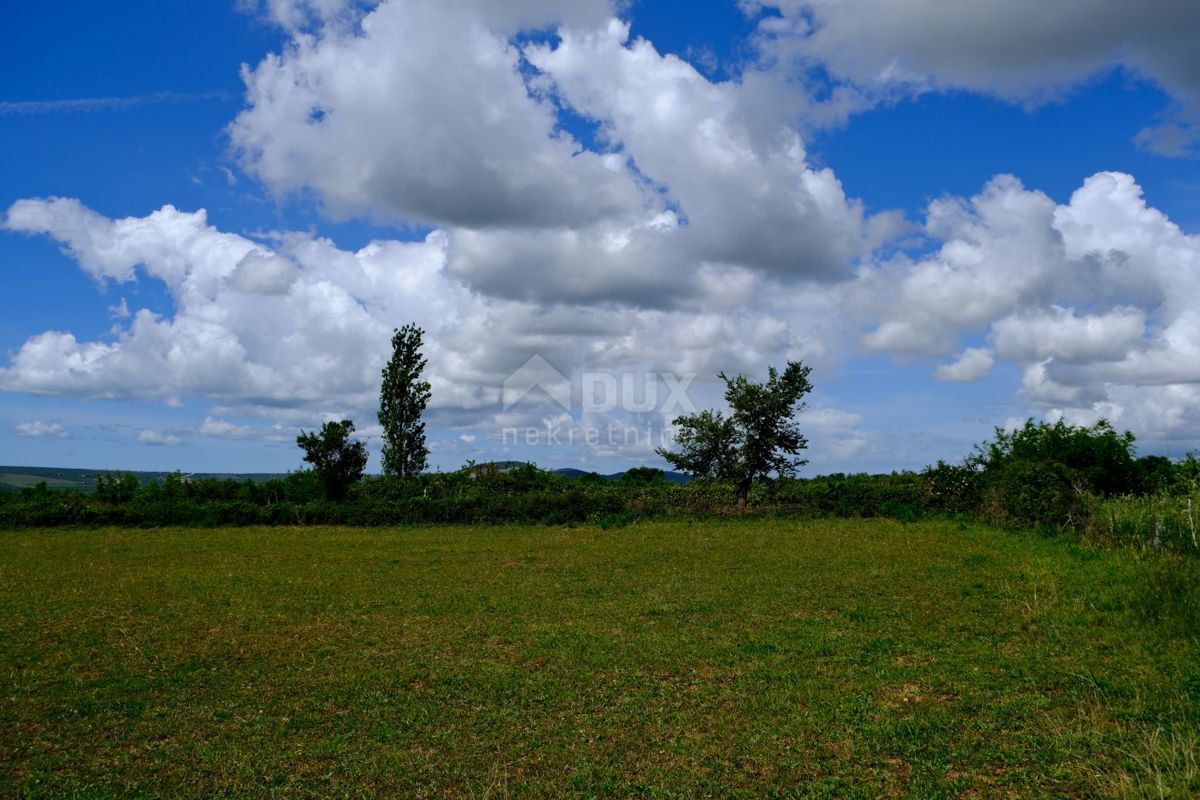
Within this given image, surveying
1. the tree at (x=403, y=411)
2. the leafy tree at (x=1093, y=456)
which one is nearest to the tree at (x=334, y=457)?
the tree at (x=403, y=411)

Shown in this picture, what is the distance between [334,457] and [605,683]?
26.7 meters

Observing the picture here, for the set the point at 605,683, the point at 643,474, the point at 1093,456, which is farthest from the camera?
the point at 643,474

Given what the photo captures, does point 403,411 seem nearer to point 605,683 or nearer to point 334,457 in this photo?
point 334,457

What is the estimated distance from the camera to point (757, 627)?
11.9 meters

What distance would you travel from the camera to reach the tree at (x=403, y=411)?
40.2 metres

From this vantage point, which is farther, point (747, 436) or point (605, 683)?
point (747, 436)

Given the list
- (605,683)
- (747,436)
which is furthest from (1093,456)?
(605,683)

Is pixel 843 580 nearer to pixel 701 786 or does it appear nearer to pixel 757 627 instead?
pixel 757 627

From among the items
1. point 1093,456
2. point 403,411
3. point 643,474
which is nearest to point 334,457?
point 403,411

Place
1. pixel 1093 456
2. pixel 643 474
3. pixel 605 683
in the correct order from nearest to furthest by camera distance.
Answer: pixel 605 683 → pixel 1093 456 → pixel 643 474

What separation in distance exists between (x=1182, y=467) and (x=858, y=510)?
1415 centimetres

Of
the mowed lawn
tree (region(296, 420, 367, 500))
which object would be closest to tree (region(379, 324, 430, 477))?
tree (region(296, 420, 367, 500))

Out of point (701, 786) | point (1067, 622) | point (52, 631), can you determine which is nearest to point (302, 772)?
point (701, 786)

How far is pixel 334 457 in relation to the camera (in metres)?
33.2
